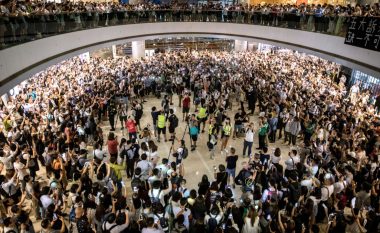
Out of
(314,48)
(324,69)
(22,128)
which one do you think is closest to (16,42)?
(22,128)

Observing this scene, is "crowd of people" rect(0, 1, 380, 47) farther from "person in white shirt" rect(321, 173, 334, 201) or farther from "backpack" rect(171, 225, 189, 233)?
"person in white shirt" rect(321, 173, 334, 201)

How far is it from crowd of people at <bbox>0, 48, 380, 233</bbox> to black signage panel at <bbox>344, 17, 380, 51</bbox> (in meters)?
2.34

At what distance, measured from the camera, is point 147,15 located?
19.6 m

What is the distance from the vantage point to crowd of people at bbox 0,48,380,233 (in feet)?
17.0

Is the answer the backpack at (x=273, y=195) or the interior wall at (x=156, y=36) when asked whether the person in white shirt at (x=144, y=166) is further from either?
→ the interior wall at (x=156, y=36)

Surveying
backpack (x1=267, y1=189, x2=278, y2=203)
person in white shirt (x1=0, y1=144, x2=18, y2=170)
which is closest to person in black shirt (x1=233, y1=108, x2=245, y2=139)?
backpack (x1=267, y1=189, x2=278, y2=203)

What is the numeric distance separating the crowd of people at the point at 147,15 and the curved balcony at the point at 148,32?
3 centimetres

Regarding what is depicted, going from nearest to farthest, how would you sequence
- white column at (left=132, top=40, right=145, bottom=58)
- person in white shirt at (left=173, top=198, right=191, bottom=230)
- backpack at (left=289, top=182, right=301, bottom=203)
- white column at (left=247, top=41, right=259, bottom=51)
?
person in white shirt at (left=173, top=198, right=191, bottom=230) < backpack at (left=289, top=182, right=301, bottom=203) < white column at (left=132, top=40, right=145, bottom=58) < white column at (left=247, top=41, right=259, bottom=51)

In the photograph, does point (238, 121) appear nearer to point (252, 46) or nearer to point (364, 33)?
point (364, 33)

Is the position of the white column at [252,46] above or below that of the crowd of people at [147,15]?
below

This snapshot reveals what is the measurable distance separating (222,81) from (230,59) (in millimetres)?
6196

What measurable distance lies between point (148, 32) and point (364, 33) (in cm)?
1359

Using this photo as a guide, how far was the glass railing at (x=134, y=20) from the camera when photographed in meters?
8.70

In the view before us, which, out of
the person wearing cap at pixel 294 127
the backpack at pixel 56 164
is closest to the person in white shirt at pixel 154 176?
the backpack at pixel 56 164
